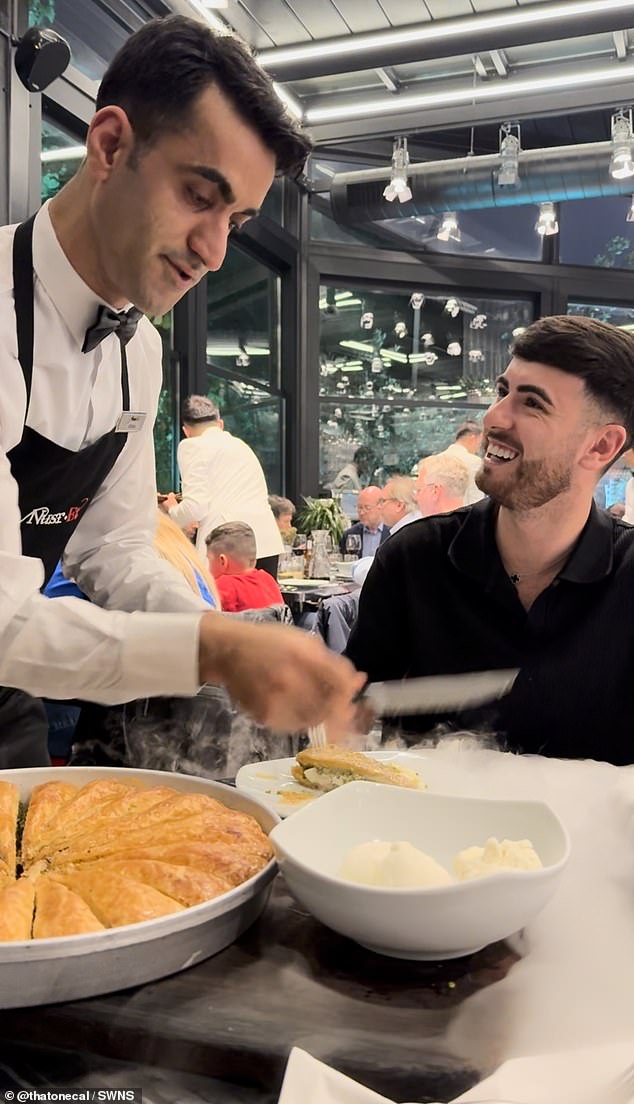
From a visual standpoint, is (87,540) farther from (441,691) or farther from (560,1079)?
(560,1079)

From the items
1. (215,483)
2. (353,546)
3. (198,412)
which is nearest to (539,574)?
(215,483)

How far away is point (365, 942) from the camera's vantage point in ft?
2.35

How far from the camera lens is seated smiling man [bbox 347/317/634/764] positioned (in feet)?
5.37

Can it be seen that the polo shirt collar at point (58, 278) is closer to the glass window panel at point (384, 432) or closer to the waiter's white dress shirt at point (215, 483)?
the waiter's white dress shirt at point (215, 483)

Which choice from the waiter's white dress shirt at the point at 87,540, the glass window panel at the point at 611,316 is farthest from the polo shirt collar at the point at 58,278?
the glass window panel at the point at 611,316

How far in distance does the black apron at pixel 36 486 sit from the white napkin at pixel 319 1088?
1063 millimetres

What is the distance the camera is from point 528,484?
1747 millimetres

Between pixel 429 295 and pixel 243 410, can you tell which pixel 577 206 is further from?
pixel 243 410

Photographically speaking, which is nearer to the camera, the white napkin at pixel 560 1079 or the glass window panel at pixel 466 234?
the white napkin at pixel 560 1079

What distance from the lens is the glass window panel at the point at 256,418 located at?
842cm

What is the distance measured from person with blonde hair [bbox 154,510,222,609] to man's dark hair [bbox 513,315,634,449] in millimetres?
1259

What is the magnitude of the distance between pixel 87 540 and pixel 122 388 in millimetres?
305

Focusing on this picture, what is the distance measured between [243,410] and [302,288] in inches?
69.0

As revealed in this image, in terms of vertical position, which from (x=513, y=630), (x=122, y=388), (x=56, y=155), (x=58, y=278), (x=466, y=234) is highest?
Answer: (x=466, y=234)
